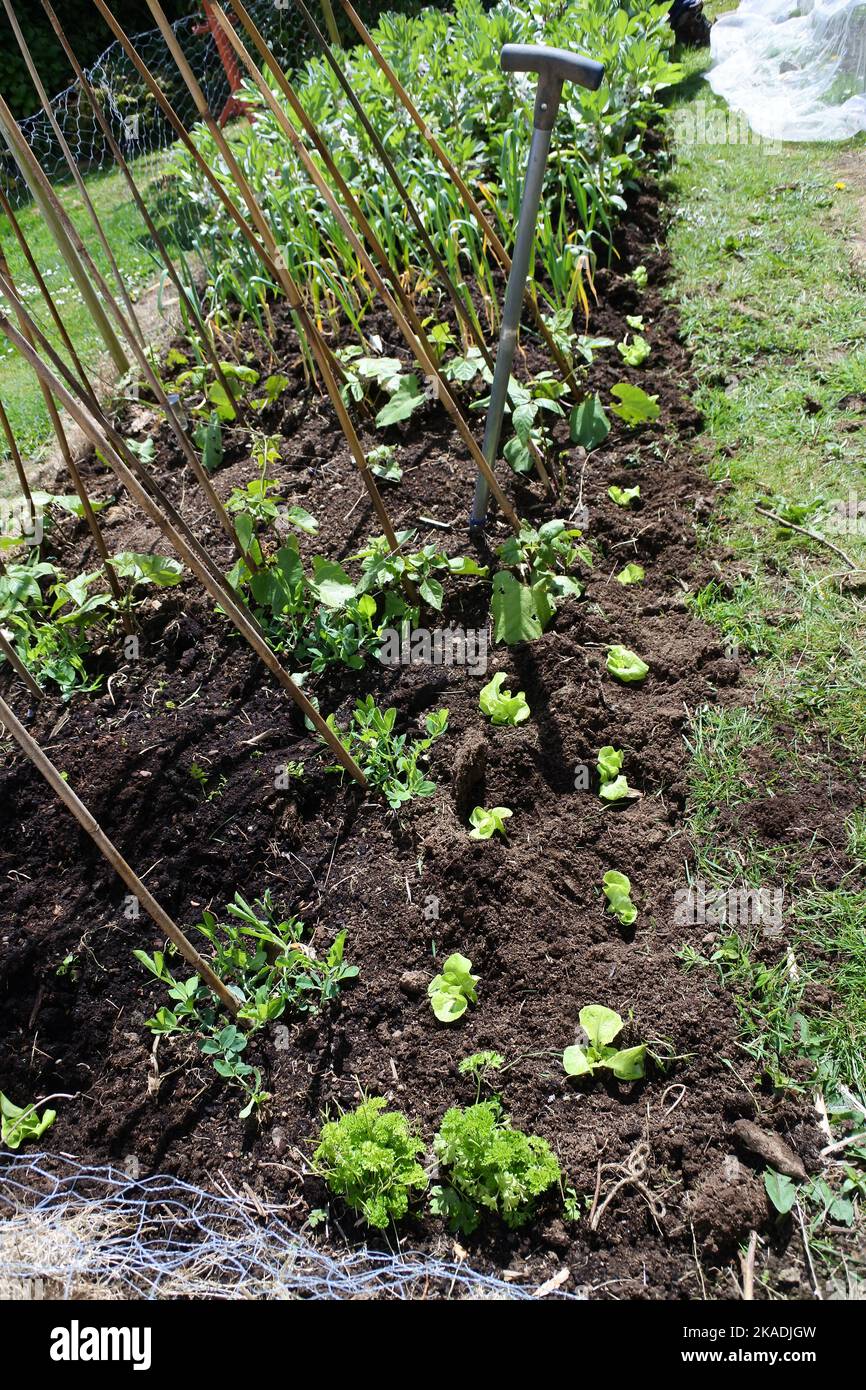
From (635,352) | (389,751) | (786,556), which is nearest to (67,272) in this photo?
(635,352)

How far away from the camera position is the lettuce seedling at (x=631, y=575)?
8.63 feet

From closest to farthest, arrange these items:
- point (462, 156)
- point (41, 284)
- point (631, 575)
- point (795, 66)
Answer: point (41, 284), point (631, 575), point (462, 156), point (795, 66)

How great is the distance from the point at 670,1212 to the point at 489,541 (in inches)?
70.9

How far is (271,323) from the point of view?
11.8ft

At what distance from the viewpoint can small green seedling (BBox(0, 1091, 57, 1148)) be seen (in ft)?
6.07

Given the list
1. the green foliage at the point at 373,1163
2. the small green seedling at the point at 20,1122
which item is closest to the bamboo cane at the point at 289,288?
the green foliage at the point at 373,1163

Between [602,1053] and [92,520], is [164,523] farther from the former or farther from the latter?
[602,1053]

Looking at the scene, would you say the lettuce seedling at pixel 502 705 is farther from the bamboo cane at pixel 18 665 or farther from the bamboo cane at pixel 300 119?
the bamboo cane at pixel 18 665

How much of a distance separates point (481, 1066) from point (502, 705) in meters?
0.89

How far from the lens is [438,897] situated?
205 cm

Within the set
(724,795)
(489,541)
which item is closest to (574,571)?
(489,541)

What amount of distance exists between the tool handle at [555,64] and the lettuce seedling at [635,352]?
52.7 inches

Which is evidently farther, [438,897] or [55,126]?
[55,126]

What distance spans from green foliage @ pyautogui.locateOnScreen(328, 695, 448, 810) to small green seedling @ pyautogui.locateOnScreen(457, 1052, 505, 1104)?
64 centimetres
